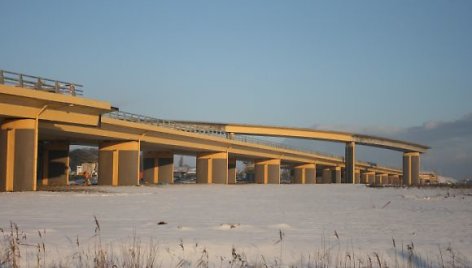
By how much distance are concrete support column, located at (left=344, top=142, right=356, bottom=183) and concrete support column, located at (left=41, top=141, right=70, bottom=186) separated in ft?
223

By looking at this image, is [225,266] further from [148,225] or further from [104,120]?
[104,120]

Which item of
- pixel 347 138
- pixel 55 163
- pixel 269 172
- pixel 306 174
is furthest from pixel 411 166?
pixel 55 163

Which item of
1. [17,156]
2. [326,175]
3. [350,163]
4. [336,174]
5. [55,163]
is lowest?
[326,175]

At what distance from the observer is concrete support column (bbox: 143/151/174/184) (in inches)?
3152

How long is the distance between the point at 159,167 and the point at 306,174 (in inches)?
2217

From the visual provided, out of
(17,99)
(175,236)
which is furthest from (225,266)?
(17,99)

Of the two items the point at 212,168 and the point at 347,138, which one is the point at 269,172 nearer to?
the point at 347,138

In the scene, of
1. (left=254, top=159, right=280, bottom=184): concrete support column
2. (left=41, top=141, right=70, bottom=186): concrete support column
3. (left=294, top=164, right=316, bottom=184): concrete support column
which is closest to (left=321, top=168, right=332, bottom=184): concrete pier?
(left=294, top=164, right=316, bottom=184): concrete support column

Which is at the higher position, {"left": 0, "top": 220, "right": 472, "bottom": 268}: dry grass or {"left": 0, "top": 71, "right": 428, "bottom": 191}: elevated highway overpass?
{"left": 0, "top": 71, "right": 428, "bottom": 191}: elevated highway overpass

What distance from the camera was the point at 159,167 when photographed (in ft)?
266

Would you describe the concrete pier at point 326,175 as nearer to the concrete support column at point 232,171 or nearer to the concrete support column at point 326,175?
the concrete support column at point 326,175

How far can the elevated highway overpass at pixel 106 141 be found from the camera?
1425 inches

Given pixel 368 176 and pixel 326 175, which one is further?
pixel 368 176

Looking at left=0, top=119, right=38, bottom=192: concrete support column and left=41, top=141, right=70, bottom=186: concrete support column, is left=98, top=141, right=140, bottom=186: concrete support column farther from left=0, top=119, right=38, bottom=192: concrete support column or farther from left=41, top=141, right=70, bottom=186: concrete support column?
left=0, top=119, right=38, bottom=192: concrete support column
